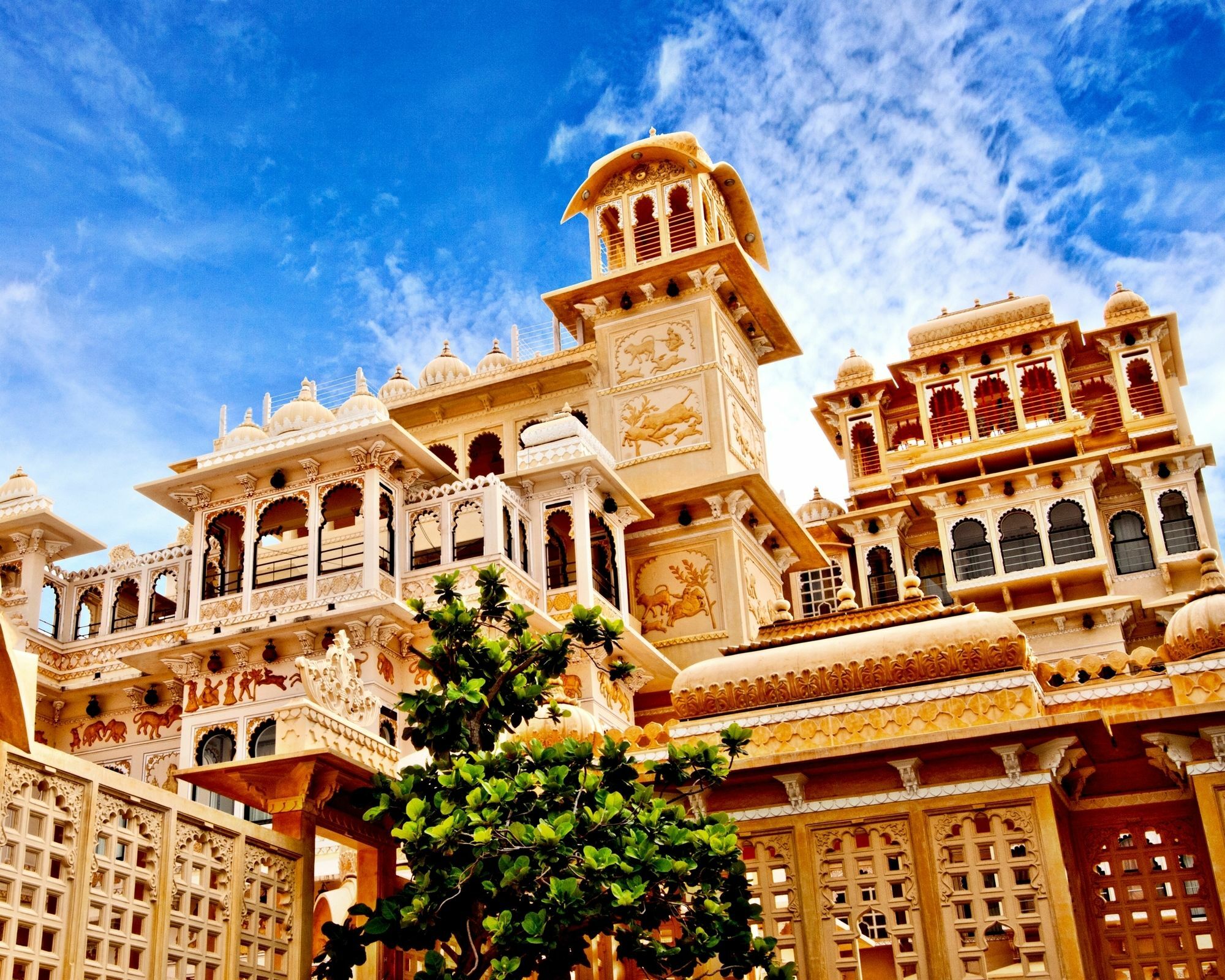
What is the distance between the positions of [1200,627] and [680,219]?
1973cm

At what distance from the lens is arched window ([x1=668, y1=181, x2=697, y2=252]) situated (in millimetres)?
30297

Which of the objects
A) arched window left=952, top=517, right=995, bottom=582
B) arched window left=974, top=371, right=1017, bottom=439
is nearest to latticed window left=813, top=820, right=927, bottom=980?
arched window left=952, top=517, right=995, bottom=582

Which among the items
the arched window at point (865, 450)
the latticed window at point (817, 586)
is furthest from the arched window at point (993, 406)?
the latticed window at point (817, 586)

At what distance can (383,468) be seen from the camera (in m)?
24.1

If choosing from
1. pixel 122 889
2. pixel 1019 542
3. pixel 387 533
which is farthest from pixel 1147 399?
pixel 122 889

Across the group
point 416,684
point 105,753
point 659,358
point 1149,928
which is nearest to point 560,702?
point 1149,928

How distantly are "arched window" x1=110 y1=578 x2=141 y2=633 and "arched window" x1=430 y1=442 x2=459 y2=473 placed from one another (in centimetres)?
645

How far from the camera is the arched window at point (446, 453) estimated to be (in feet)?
99.9

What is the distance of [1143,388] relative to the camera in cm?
3488

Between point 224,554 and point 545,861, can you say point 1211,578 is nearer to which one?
point 545,861

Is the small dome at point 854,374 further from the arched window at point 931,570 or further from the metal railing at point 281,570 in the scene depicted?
the metal railing at point 281,570

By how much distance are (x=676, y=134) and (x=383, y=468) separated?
37.7 ft

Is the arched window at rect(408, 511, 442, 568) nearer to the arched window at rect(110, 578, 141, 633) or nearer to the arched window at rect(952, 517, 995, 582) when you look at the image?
the arched window at rect(110, 578, 141, 633)

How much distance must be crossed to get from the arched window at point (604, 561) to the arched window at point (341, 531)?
3742 mm
